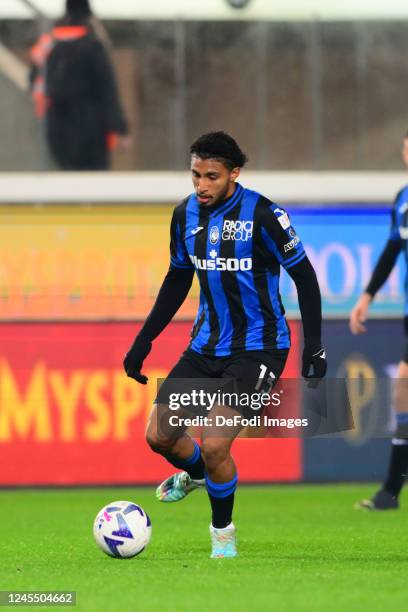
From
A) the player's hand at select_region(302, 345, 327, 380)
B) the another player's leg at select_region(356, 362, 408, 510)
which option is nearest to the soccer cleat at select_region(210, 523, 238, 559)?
the player's hand at select_region(302, 345, 327, 380)

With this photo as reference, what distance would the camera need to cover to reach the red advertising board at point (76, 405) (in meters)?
12.0

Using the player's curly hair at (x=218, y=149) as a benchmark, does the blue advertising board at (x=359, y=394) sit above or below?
below

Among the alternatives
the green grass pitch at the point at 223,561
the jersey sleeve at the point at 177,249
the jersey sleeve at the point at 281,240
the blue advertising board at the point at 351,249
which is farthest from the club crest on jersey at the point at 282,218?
the blue advertising board at the point at 351,249

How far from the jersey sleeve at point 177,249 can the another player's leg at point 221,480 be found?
79 cm

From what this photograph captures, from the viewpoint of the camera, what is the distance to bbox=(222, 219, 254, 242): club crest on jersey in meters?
6.94

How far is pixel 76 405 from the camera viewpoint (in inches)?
Result: 475

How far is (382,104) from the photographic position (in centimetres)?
1348

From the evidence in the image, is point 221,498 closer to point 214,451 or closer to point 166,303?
point 214,451

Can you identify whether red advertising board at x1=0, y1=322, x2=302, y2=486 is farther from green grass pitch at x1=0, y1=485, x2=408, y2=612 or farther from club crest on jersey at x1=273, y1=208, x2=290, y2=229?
club crest on jersey at x1=273, y1=208, x2=290, y2=229

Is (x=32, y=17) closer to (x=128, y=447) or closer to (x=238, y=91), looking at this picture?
(x=238, y=91)

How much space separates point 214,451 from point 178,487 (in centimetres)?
89

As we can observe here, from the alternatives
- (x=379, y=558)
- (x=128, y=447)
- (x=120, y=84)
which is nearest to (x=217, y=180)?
(x=379, y=558)

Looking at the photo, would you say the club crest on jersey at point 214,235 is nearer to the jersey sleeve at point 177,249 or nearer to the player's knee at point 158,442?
the jersey sleeve at point 177,249

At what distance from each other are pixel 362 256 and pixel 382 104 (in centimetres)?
167
